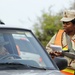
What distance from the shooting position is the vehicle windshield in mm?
6688

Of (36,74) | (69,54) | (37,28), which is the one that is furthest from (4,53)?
(37,28)

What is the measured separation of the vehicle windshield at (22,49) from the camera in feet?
21.9

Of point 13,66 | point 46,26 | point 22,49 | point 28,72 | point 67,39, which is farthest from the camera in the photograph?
point 46,26

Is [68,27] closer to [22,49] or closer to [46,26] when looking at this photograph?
[22,49]

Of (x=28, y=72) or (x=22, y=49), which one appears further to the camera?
(x=22, y=49)

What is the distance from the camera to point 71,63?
24.8 ft

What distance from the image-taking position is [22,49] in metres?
6.90

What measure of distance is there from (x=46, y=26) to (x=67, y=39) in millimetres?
32905

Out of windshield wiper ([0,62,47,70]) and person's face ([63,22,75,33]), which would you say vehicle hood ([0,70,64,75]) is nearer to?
windshield wiper ([0,62,47,70])

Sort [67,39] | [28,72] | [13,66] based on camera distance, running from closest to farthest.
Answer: [28,72]
[13,66]
[67,39]

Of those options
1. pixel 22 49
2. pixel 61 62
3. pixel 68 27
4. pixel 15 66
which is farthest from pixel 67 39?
pixel 15 66

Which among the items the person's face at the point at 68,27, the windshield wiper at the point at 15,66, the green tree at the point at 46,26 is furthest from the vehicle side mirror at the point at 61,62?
the green tree at the point at 46,26

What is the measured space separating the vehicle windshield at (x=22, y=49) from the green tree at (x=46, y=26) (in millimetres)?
31089

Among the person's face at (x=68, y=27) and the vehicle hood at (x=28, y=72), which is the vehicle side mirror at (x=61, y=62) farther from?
the person's face at (x=68, y=27)
